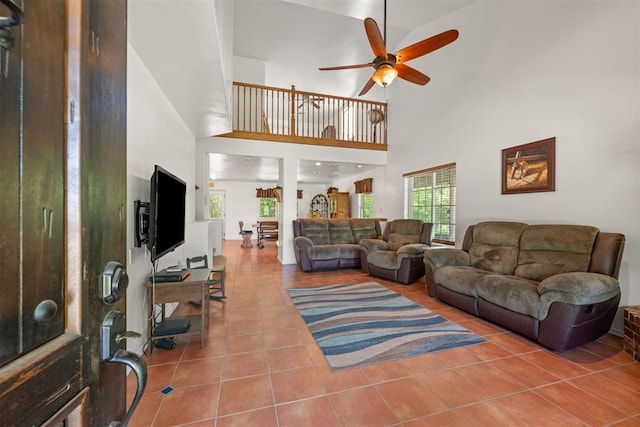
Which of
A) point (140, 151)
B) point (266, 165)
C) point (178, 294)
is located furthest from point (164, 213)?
point (266, 165)

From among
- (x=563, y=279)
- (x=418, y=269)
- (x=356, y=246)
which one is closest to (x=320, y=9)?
(x=356, y=246)

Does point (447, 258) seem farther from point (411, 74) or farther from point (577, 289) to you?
point (411, 74)

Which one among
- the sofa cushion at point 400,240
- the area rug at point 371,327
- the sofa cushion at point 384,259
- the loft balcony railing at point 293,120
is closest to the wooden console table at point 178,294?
the area rug at point 371,327

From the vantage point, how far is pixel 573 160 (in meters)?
2.85

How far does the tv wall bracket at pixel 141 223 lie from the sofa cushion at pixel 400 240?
3.81 m

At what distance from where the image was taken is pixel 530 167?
128 inches

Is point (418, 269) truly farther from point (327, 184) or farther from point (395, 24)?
point (327, 184)

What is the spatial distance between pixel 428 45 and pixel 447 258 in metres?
2.40

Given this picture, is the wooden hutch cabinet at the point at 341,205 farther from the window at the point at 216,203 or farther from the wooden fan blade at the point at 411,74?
the wooden fan blade at the point at 411,74

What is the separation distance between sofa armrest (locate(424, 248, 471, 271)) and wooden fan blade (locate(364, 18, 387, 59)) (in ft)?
7.79

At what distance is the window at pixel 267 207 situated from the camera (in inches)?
413

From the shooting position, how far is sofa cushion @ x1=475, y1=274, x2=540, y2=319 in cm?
227

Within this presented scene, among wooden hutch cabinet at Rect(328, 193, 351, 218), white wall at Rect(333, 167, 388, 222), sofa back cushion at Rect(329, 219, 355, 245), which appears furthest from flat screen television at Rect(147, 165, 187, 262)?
wooden hutch cabinet at Rect(328, 193, 351, 218)

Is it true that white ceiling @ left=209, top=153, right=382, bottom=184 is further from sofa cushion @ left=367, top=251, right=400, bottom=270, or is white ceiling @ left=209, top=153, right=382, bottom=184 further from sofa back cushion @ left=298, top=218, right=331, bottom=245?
sofa cushion @ left=367, top=251, right=400, bottom=270
